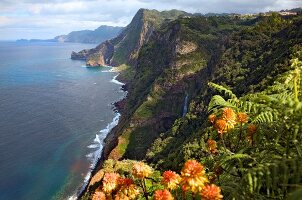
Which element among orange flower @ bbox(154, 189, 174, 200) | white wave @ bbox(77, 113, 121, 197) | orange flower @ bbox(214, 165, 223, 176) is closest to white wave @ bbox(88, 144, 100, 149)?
white wave @ bbox(77, 113, 121, 197)

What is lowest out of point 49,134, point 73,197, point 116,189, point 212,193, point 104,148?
point 49,134

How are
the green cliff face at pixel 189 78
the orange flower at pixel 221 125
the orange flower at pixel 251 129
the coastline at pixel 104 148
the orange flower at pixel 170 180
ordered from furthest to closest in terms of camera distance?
1. the coastline at pixel 104 148
2. the green cliff face at pixel 189 78
3. the orange flower at pixel 221 125
4. the orange flower at pixel 251 129
5. the orange flower at pixel 170 180

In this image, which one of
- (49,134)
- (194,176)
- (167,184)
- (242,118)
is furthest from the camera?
(49,134)

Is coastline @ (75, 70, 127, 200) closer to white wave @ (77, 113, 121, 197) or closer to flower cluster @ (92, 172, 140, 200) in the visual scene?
white wave @ (77, 113, 121, 197)

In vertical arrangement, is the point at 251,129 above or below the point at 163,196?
above

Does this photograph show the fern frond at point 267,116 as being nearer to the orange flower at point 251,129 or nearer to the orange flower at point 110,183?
the orange flower at point 251,129

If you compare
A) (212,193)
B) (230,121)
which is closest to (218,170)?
(230,121)

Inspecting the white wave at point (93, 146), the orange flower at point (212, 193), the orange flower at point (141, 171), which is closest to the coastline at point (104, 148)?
the white wave at point (93, 146)

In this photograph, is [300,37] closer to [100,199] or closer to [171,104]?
[171,104]

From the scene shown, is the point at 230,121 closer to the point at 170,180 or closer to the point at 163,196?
the point at 170,180
